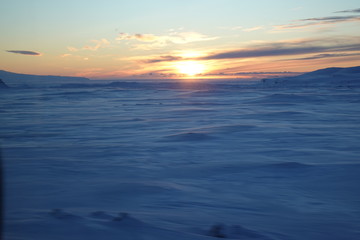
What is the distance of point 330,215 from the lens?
289cm

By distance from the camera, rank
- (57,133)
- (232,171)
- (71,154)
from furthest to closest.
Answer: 1. (57,133)
2. (71,154)
3. (232,171)

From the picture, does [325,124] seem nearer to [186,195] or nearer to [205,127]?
[205,127]

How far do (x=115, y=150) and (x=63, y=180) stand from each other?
1762 mm

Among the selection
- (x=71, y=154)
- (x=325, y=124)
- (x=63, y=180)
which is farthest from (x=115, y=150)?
(x=325, y=124)

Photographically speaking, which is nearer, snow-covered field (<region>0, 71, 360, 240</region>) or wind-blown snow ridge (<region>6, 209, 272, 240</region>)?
wind-blown snow ridge (<region>6, 209, 272, 240</region>)

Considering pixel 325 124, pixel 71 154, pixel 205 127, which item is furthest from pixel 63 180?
pixel 325 124

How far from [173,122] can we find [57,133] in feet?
10.6

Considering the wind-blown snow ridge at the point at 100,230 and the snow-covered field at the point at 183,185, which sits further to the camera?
the snow-covered field at the point at 183,185

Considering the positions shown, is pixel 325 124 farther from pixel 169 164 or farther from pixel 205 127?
pixel 169 164

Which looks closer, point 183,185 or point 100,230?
point 100,230

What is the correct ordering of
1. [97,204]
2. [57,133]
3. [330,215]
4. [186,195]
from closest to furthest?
[330,215] → [97,204] → [186,195] → [57,133]

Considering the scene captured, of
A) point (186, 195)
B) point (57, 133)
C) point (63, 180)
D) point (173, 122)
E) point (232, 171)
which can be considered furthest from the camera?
point (173, 122)

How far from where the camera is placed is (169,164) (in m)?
4.71

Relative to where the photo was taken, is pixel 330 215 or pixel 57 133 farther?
pixel 57 133
